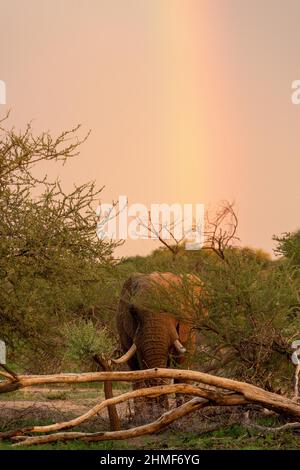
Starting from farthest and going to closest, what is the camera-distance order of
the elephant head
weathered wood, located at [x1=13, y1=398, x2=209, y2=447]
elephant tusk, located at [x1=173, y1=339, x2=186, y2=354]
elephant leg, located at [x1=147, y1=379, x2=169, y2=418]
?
the elephant head → elephant tusk, located at [x1=173, y1=339, x2=186, y2=354] → elephant leg, located at [x1=147, y1=379, x2=169, y2=418] → weathered wood, located at [x1=13, y1=398, x2=209, y2=447]

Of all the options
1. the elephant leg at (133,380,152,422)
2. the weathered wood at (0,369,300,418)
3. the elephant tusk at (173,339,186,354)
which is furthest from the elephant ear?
the weathered wood at (0,369,300,418)

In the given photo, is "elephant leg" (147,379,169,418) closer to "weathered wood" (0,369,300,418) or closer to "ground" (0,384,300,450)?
"ground" (0,384,300,450)

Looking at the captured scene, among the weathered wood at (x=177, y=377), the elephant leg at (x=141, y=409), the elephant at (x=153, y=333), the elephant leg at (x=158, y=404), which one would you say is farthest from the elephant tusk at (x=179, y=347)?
the weathered wood at (x=177, y=377)

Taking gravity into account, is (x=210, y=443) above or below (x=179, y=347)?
below

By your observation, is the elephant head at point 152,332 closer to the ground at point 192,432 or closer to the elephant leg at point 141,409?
the ground at point 192,432

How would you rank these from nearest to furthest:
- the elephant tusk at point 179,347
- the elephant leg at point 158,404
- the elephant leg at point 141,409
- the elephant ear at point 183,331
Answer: the elephant leg at point 141,409
the elephant leg at point 158,404
the elephant tusk at point 179,347
the elephant ear at point 183,331

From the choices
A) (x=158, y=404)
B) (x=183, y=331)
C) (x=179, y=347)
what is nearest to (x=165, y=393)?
(x=158, y=404)

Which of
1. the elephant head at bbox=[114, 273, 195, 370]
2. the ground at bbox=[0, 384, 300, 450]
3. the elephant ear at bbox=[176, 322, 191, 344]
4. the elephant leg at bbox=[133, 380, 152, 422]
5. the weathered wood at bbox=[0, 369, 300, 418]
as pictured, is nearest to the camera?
the weathered wood at bbox=[0, 369, 300, 418]

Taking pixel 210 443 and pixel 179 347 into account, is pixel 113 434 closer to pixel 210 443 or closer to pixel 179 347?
pixel 210 443

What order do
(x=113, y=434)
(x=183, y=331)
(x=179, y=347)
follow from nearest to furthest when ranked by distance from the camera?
1. (x=113, y=434)
2. (x=179, y=347)
3. (x=183, y=331)

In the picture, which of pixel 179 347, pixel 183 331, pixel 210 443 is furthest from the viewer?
pixel 183 331

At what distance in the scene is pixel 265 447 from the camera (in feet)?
39.2

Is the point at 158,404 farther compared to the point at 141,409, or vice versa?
the point at 158,404

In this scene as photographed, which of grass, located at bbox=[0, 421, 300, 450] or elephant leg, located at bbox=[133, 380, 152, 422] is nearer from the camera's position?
grass, located at bbox=[0, 421, 300, 450]
